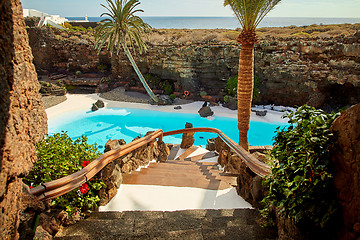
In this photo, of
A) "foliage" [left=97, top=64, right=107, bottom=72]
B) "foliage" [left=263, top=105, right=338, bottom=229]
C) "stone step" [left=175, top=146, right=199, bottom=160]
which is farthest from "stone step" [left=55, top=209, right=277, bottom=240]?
"foliage" [left=97, top=64, right=107, bottom=72]

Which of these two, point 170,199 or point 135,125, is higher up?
point 170,199

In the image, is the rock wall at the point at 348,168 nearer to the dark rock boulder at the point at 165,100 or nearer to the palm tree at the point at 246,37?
the palm tree at the point at 246,37

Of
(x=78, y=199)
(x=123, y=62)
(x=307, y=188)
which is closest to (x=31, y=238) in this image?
(x=78, y=199)

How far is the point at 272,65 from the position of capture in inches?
717

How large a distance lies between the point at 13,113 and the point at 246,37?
819cm

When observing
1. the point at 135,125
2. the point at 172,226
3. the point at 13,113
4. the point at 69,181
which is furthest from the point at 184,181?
the point at 135,125

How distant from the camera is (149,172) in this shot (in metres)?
5.56

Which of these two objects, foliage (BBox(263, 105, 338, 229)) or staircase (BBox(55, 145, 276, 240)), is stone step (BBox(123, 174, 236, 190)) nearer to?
staircase (BBox(55, 145, 276, 240))

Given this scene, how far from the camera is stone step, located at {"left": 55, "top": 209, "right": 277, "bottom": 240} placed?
2.75 metres

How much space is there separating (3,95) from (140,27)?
17.1 meters

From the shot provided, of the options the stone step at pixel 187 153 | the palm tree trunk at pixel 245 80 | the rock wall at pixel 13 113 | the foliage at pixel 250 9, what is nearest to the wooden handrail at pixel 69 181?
the rock wall at pixel 13 113

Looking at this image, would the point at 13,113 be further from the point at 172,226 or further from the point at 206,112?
the point at 206,112

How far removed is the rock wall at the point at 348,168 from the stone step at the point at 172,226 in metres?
0.95

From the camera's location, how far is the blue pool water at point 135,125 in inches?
598
